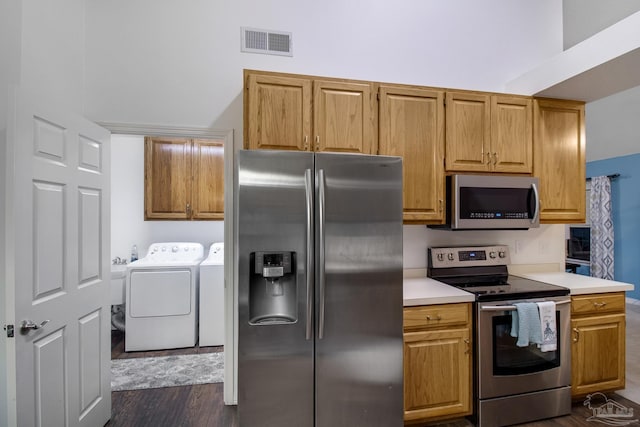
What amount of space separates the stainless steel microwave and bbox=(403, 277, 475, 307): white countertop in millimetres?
460

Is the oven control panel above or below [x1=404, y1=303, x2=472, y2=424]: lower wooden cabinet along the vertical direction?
above

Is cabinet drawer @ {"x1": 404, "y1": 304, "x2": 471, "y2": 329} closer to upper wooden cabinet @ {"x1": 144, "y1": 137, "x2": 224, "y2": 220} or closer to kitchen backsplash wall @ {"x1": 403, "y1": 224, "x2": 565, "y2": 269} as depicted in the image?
kitchen backsplash wall @ {"x1": 403, "y1": 224, "x2": 565, "y2": 269}

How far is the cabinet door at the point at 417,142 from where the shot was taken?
7.41 feet

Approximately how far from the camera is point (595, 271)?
544 centimetres

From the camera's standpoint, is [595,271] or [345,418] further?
[595,271]

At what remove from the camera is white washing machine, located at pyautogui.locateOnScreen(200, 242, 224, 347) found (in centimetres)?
339

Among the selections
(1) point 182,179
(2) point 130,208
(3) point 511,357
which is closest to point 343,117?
(3) point 511,357

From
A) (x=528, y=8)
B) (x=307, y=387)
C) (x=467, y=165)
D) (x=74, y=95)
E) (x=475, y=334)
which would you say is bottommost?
(x=307, y=387)

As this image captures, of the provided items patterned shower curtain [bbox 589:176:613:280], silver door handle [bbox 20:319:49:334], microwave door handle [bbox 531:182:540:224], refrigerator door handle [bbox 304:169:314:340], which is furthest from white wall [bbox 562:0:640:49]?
silver door handle [bbox 20:319:49:334]

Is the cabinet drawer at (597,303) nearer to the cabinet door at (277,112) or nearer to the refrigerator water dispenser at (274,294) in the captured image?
the refrigerator water dispenser at (274,294)

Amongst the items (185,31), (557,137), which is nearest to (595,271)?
(557,137)

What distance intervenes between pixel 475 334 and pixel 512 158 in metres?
1.37

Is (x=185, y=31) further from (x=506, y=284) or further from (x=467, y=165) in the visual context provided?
(x=506, y=284)

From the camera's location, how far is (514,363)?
2121 millimetres
